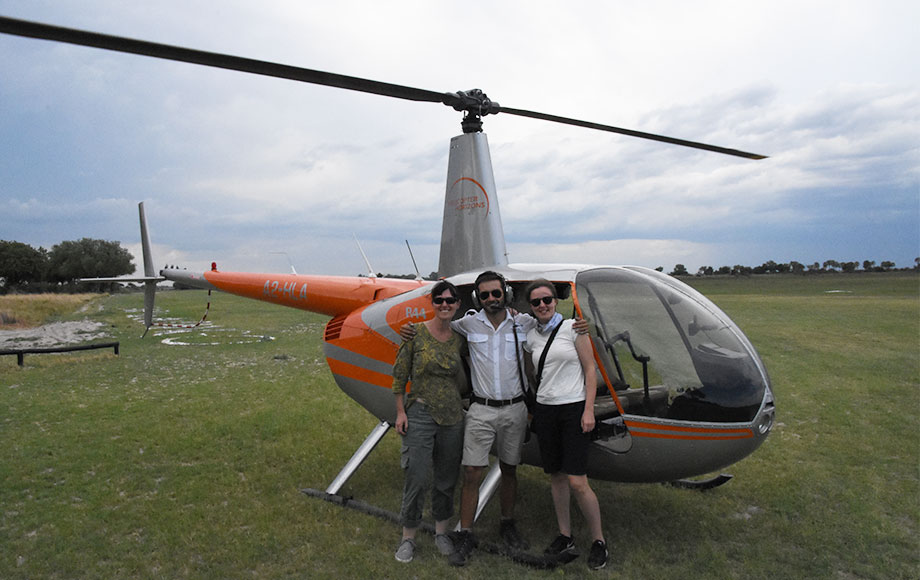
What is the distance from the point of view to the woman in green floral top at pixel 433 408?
360cm

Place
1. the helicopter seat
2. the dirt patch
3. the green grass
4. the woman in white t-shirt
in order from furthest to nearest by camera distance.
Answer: the green grass → the dirt patch → the helicopter seat → the woman in white t-shirt

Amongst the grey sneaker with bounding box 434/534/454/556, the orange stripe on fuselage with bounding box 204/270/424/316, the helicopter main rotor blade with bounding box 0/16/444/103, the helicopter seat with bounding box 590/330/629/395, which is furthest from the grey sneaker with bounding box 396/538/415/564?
the helicopter main rotor blade with bounding box 0/16/444/103

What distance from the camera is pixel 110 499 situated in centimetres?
492

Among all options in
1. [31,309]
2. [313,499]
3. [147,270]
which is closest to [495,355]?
[313,499]

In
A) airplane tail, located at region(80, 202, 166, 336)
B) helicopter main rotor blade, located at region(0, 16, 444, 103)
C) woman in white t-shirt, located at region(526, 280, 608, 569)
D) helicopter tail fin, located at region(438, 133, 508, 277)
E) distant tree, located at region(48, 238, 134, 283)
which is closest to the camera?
helicopter main rotor blade, located at region(0, 16, 444, 103)

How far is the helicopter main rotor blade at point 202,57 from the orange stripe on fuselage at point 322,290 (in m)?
1.84

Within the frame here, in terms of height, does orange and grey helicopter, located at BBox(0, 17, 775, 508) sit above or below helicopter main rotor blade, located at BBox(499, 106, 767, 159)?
below

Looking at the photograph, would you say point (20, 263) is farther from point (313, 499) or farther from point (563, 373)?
point (563, 373)

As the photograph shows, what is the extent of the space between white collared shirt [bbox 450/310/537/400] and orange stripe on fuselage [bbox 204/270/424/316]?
161cm

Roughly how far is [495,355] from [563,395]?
0.50m

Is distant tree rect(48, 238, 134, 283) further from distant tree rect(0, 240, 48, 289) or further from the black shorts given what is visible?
the black shorts

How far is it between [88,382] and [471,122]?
9038mm

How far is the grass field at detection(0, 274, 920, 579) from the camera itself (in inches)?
149

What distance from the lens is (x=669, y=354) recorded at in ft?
11.5
